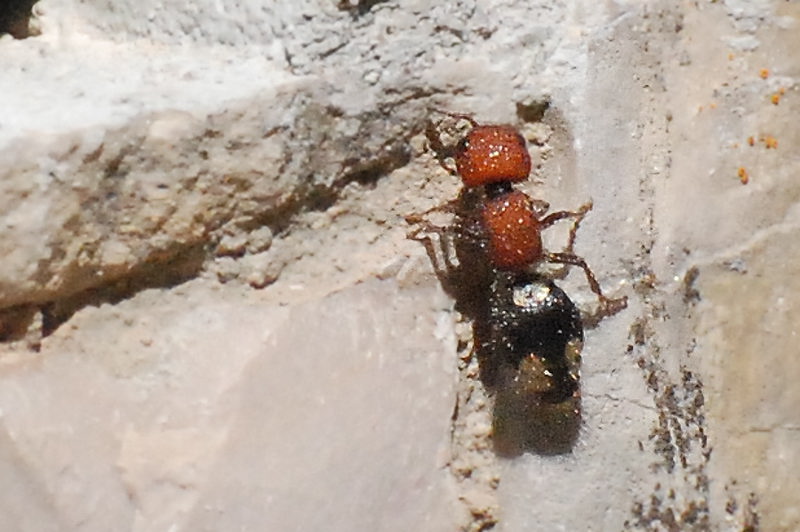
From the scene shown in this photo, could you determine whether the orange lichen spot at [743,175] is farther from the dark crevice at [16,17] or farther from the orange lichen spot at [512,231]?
the dark crevice at [16,17]

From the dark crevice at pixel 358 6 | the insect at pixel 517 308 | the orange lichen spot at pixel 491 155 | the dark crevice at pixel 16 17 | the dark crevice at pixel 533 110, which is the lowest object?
the insect at pixel 517 308

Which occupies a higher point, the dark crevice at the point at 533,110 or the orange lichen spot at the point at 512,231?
the dark crevice at the point at 533,110

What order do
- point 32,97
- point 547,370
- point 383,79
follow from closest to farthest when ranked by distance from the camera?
1. point 32,97
2. point 383,79
3. point 547,370

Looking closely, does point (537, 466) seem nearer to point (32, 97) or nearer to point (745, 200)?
point (745, 200)

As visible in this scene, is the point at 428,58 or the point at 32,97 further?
the point at 428,58

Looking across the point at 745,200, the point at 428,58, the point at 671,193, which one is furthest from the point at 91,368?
the point at 745,200

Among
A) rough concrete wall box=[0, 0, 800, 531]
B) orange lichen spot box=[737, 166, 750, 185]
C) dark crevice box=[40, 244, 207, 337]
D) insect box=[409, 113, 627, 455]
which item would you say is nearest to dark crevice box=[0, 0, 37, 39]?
rough concrete wall box=[0, 0, 800, 531]

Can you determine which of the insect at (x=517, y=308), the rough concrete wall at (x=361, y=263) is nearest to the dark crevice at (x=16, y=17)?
the rough concrete wall at (x=361, y=263)

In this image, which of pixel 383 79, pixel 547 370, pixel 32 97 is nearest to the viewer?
pixel 32 97
